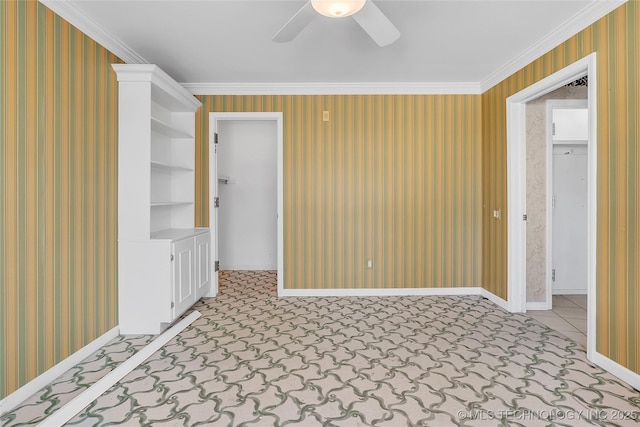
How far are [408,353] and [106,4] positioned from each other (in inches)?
132

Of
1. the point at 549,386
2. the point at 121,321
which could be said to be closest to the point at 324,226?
the point at 121,321

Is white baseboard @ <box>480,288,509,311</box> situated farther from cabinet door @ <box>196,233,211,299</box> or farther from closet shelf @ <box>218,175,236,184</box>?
closet shelf @ <box>218,175,236,184</box>

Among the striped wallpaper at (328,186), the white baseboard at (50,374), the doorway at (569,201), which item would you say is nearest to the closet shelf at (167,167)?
the striped wallpaper at (328,186)

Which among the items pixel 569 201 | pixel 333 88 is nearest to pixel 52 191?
pixel 333 88

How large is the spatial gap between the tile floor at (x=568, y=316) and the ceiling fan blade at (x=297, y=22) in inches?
126

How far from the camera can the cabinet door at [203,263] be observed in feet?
11.9

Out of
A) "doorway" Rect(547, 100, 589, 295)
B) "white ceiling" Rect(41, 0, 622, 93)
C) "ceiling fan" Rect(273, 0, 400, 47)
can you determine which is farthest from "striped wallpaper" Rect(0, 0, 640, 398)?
"ceiling fan" Rect(273, 0, 400, 47)

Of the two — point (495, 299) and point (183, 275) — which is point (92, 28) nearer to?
point (183, 275)

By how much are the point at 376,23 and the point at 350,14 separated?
269 millimetres

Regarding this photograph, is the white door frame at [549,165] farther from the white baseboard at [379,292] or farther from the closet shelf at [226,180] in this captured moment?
the closet shelf at [226,180]

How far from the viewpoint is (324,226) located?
4160mm

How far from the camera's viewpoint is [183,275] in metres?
3.23

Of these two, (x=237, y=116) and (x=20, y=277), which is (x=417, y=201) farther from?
(x=20, y=277)

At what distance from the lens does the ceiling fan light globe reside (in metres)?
1.72
